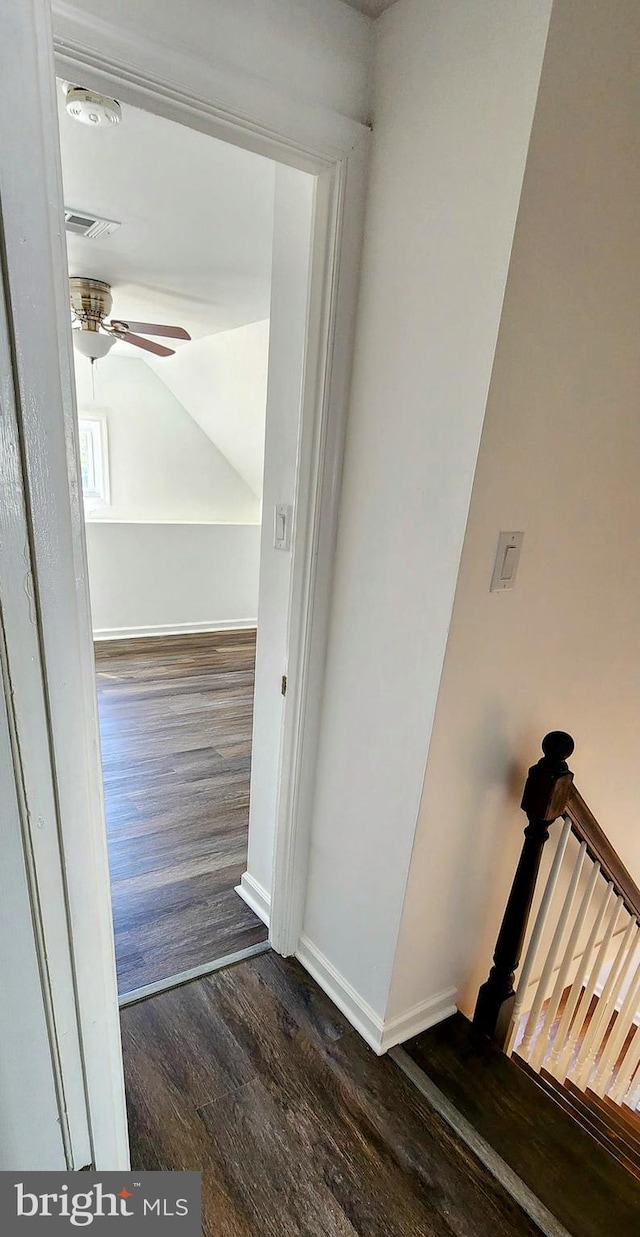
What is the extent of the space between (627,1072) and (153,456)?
503cm

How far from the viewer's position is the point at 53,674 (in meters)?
0.73

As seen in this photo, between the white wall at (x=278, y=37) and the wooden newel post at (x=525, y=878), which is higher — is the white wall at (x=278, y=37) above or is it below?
above

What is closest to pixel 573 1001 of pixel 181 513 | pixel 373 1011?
pixel 373 1011

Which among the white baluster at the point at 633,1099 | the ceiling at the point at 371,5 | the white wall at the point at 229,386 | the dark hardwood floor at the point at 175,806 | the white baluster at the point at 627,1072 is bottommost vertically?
the white baluster at the point at 633,1099

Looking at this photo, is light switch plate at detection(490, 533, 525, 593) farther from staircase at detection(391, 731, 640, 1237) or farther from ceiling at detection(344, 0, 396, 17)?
ceiling at detection(344, 0, 396, 17)

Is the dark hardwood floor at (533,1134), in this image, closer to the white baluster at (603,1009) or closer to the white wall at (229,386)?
the white baluster at (603,1009)

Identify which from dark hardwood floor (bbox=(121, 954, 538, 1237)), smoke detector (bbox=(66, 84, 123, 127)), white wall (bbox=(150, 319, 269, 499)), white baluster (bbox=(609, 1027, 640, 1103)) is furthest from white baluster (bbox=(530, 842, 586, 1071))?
white wall (bbox=(150, 319, 269, 499))

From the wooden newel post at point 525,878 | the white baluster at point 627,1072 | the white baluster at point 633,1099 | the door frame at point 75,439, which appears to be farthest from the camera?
the white baluster at point 633,1099

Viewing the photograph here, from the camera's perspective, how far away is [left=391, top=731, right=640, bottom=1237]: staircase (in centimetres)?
129

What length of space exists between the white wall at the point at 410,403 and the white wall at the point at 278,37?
63mm

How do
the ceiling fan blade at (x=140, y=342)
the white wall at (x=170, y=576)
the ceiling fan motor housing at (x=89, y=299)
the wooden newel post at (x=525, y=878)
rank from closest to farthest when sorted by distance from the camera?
the wooden newel post at (x=525, y=878), the ceiling fan motor housing at (x=89, y=299), the ceiling fan blade at (x=140, y=342), the white wall at (x=170, y=576)

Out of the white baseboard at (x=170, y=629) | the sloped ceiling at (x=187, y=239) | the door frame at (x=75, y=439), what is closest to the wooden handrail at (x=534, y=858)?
the door frame at (x=75, y=439)

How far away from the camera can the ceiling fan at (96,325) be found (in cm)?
294

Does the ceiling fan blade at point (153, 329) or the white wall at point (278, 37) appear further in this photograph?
the ceiling fan blade at point (153, 329)
